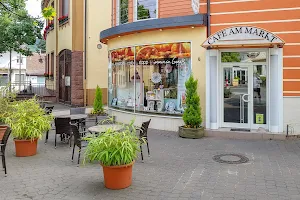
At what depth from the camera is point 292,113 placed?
938 centimetres

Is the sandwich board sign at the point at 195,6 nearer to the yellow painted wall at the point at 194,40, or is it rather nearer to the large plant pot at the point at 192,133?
the yellow painted wall at the point at 194,40

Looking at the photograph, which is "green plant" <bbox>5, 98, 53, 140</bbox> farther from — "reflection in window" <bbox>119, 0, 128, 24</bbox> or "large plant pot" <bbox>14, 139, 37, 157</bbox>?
"reflection in window" <bbox>119, 0, 128, 24</bbox>

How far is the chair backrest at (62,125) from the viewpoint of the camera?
820 centimetres

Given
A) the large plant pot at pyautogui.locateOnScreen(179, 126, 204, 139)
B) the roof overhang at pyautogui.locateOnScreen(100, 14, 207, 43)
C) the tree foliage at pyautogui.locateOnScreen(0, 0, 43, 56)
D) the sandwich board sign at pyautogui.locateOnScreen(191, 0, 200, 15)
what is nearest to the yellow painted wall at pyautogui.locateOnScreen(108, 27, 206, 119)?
the roof overhang at pyautogui.locateOnScreen(100, 14, 207, 43)

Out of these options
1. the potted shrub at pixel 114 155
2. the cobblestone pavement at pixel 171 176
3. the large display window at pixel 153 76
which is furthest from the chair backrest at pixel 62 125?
the large display window at pixel 153 76

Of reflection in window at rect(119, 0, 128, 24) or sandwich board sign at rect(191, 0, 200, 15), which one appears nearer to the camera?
sandwich board sign at rect(191, 0, 200, 15)

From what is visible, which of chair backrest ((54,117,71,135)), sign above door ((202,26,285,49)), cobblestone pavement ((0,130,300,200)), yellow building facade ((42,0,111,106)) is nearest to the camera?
cobblestone pavement ((0,130,300,200))

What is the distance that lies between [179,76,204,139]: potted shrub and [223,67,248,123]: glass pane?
1183mm

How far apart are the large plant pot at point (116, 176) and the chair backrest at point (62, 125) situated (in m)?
3.48

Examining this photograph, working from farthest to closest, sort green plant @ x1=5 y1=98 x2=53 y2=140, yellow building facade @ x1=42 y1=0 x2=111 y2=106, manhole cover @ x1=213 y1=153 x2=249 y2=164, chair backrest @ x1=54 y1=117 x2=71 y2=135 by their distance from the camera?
yellow building facade @ x1=42 y1=0 x2=111 y2=106 < chair backrest @ x1=54 y1=117 x2=71 y2=135 < green plant @ x1=5 y1=98 x2=53 y2=140 < manhole cover @ x1=213 y1=153 x2=249 y2=164

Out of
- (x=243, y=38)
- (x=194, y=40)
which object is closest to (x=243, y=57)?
(x=243, y=38)

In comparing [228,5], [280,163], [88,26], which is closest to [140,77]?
[228,5]

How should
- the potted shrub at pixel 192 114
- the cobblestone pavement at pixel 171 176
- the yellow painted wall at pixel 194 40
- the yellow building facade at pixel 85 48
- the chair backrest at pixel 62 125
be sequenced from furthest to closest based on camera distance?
the yellow building facade at pixel 85 48 < the yellow painted wall at pixel 194 40 < the potted shrub at pixel 192 114 < the chair backrest at pixel 62 125 < the cobblestone pavement at pixel 171 176

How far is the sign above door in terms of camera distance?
8.71 m
